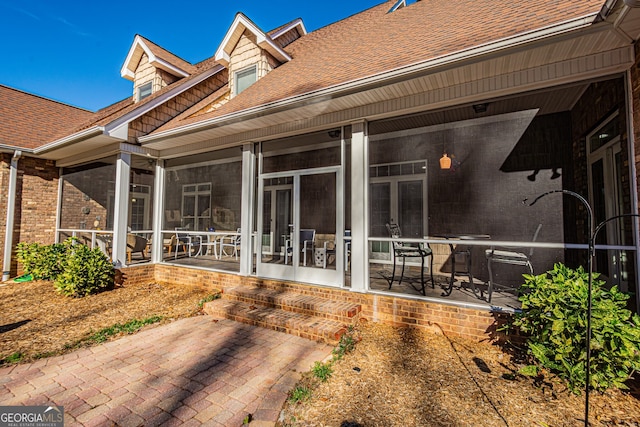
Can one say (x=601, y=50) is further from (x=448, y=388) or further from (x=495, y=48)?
(x=448, y=388)

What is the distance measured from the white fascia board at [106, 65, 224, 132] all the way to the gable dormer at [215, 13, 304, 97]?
989mm

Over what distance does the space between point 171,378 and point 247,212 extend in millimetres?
3404

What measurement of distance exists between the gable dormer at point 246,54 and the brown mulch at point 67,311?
5.42m

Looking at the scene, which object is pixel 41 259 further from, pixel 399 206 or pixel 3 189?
pixel 399 206

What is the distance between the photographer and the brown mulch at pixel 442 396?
7.78ft

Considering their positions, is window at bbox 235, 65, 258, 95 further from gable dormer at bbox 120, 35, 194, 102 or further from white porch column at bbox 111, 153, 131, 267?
white porch column at bbox 111, 153, 131, 267

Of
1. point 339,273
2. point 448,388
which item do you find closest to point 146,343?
point 339,273

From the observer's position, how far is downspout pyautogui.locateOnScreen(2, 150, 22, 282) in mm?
7871

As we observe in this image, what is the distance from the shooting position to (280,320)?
4.30 metres

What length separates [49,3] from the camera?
8781mm

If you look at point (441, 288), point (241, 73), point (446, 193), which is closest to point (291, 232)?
point (441, 288)

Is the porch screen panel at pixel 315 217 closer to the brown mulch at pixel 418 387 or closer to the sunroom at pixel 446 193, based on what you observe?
the sunroom at pixel 446 193

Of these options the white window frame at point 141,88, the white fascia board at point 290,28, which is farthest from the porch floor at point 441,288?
the white fascia board at point 290,28

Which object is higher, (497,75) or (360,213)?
(497,75)
